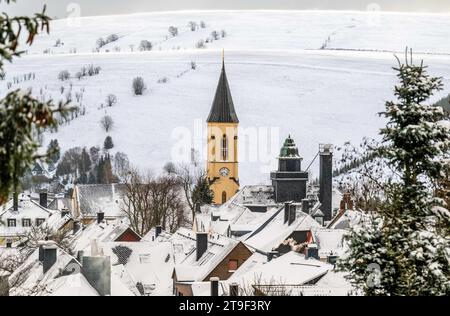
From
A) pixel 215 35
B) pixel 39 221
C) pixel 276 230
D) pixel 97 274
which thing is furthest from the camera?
pixel 215 35

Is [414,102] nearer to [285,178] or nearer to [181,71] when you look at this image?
[285,178]

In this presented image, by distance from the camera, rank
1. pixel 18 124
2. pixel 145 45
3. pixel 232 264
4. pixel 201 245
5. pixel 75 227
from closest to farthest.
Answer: pixel 18 124
pixel 232 264
pixel 201 245
pixel 75 227
pixel 145 45

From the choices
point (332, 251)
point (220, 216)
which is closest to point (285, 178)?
point (220, 216)

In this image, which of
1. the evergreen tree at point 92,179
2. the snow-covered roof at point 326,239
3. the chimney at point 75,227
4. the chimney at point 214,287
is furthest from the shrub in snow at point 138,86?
the chimney at point 214,287

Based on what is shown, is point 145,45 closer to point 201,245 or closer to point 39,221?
point 39,221

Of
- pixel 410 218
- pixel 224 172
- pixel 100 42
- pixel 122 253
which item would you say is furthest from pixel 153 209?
pixel 410 218

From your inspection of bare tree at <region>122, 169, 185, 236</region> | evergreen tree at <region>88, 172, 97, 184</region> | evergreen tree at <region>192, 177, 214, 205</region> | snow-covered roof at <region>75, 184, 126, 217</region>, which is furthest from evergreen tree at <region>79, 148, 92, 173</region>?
bare tree at <region>122, 169, 185, 236</region>

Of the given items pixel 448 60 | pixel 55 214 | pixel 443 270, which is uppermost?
pixel 448 60

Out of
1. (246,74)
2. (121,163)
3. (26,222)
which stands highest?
(246,74)
